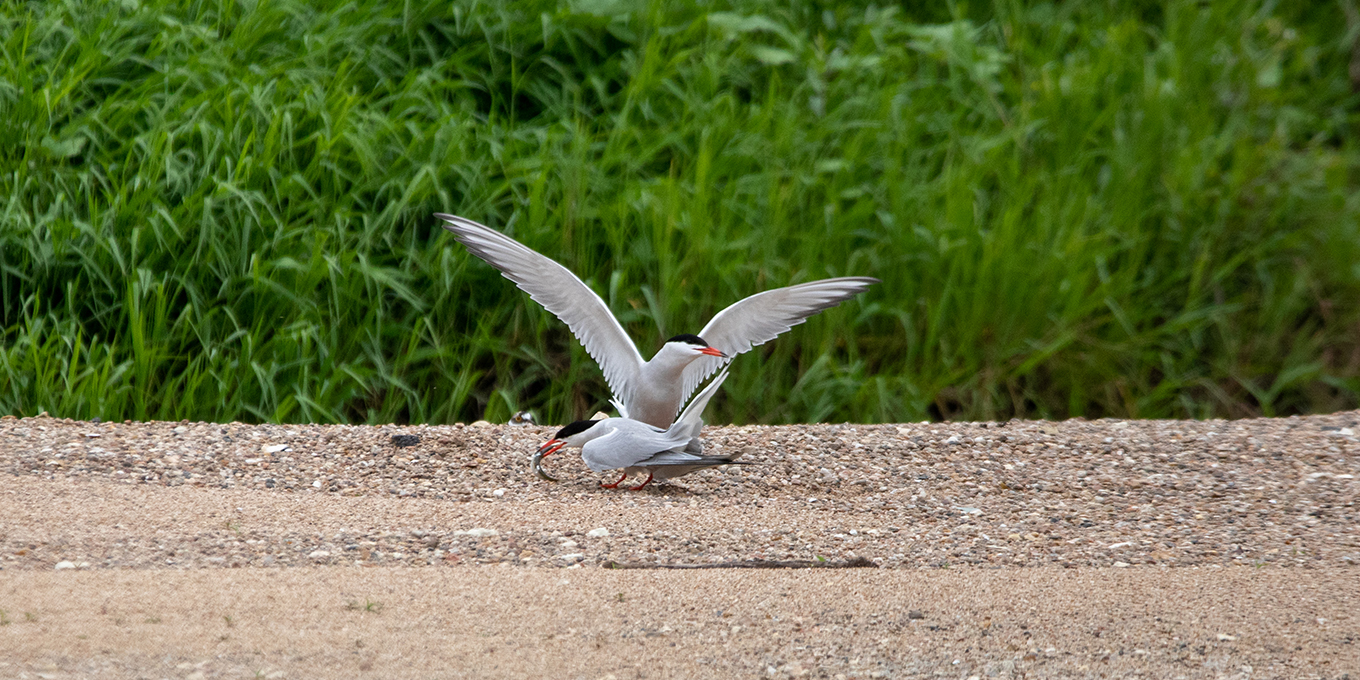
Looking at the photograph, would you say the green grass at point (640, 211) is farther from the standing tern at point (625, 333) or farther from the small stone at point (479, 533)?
the small stone at point (479, 533)

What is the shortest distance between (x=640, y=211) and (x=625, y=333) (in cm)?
130

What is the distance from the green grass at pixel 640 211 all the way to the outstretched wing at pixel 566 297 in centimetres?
84

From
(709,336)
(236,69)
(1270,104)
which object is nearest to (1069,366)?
(709,336)

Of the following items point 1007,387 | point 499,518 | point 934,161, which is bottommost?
point 1007,387

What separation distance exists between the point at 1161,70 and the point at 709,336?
3927mm

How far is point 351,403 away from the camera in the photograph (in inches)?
188

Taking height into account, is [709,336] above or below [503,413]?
above

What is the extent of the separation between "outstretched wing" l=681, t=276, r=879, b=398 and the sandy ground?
0.28 m

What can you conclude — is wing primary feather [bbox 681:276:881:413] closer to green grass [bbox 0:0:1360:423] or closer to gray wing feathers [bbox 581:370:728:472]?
gray wing feathers [bbox 581:370:728:472]

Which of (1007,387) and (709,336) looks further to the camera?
(1007,387)

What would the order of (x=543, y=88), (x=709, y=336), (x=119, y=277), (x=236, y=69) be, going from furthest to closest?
(x=543, y=88)
(x=236, y=69)
(x=119, y=277)
(x=709, y=336)

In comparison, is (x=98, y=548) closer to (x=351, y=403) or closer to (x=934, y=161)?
(x=351, y=403)

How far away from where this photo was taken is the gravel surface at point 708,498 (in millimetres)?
2932

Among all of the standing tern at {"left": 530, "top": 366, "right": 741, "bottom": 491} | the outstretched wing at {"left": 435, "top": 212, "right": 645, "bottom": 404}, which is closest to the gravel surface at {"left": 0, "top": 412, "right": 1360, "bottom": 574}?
the standing tern at {"left": 530, "top": 366, "right": 741, "bottom": 491}
